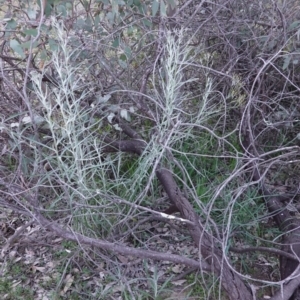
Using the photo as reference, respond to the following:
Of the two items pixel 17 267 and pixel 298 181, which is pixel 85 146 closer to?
pixel 17 267

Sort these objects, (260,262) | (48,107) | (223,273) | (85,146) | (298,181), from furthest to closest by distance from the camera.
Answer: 1. (298,181)
2. (260,262)
3. (85,146)
4. (223,273)
5. (48,107)

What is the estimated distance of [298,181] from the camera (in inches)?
123

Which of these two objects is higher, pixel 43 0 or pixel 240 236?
pixel 43 0

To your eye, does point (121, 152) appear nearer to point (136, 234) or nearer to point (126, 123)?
point (126, 123)

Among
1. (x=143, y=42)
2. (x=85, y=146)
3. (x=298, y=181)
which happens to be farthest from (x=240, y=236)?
(x=143, y=42)

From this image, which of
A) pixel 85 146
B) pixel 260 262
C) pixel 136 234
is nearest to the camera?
pixel 85 146

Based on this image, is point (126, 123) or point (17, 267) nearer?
point (17, 267)

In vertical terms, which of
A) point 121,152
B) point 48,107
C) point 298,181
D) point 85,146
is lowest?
point 298,181

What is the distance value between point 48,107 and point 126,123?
104 cm

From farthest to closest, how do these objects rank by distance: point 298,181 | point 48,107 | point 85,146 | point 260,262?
point 298,181, point 260,262, point 85,146, point 48,107

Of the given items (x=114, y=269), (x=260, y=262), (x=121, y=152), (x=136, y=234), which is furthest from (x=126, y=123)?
(x=260, y=262)

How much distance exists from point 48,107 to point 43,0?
1.70 ft

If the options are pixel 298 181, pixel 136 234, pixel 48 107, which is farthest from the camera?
pixel 298 181

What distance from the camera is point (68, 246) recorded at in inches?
113
